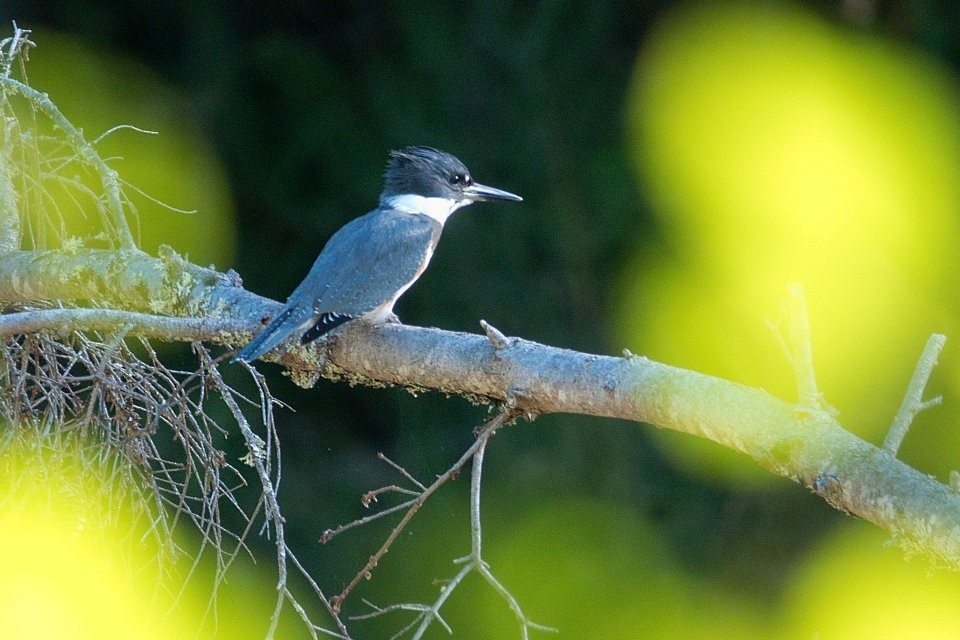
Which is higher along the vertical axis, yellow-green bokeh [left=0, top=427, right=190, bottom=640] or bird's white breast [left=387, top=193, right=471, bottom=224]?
bird's white breast [left=387, top=193, right=471, bottom=224]

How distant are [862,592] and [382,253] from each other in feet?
6.55

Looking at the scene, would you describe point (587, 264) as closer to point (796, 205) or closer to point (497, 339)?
point (796, 205)

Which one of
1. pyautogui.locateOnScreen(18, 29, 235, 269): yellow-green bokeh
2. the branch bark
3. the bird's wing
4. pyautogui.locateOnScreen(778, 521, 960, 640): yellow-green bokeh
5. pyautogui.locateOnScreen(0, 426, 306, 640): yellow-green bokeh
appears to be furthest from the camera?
pyautogui.locateOnScreen(18, 29, 235, 269): yellow-green bokeh

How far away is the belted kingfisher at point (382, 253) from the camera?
2.11m

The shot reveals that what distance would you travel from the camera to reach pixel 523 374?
1746mm

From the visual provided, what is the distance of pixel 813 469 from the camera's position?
1437 millimetres

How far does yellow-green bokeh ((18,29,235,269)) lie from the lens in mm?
4176

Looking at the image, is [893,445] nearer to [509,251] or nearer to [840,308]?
[840,308]

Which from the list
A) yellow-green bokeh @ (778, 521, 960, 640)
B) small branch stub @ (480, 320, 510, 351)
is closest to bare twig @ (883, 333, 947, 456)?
small branch stub @ (480, 320, 510, 351)

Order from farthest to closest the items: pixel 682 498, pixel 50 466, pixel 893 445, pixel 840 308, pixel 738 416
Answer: pixel 682 498 → pixel 840 308 → pixel 50 466 → pixel 738 416 → pixel 893 445

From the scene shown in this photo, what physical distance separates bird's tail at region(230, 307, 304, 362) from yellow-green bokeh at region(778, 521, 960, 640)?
7.17 feet

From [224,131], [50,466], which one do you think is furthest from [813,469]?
[224,131]

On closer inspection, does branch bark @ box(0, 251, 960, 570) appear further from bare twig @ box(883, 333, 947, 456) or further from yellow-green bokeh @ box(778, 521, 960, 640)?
yellow-green bokeh @ box(778, 521, 960, 640)

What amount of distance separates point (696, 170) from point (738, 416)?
228 centimetres
